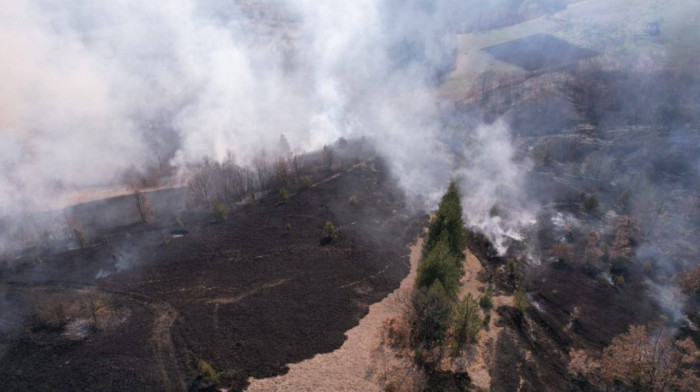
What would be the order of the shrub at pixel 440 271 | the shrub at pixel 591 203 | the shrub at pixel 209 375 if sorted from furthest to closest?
the shrub at pixel 591 203, the shrub at pixel 440 271, the shrub at pixel 209 375

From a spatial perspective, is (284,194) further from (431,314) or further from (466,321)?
(466,321)

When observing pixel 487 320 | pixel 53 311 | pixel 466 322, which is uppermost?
pixel 53 311

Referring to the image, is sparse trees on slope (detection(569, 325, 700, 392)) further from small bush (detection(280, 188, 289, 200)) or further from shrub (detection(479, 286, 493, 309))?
small bush (detection(280, 188, 289, 200))

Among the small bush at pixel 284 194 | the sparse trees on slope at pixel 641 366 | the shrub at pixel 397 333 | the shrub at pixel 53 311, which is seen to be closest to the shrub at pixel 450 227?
the shrub at pixel 397 333

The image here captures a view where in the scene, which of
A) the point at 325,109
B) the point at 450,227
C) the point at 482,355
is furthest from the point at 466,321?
the point at 325,109

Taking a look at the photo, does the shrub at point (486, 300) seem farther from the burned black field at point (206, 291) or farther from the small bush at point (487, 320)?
the burned black field at point (206, 291)
